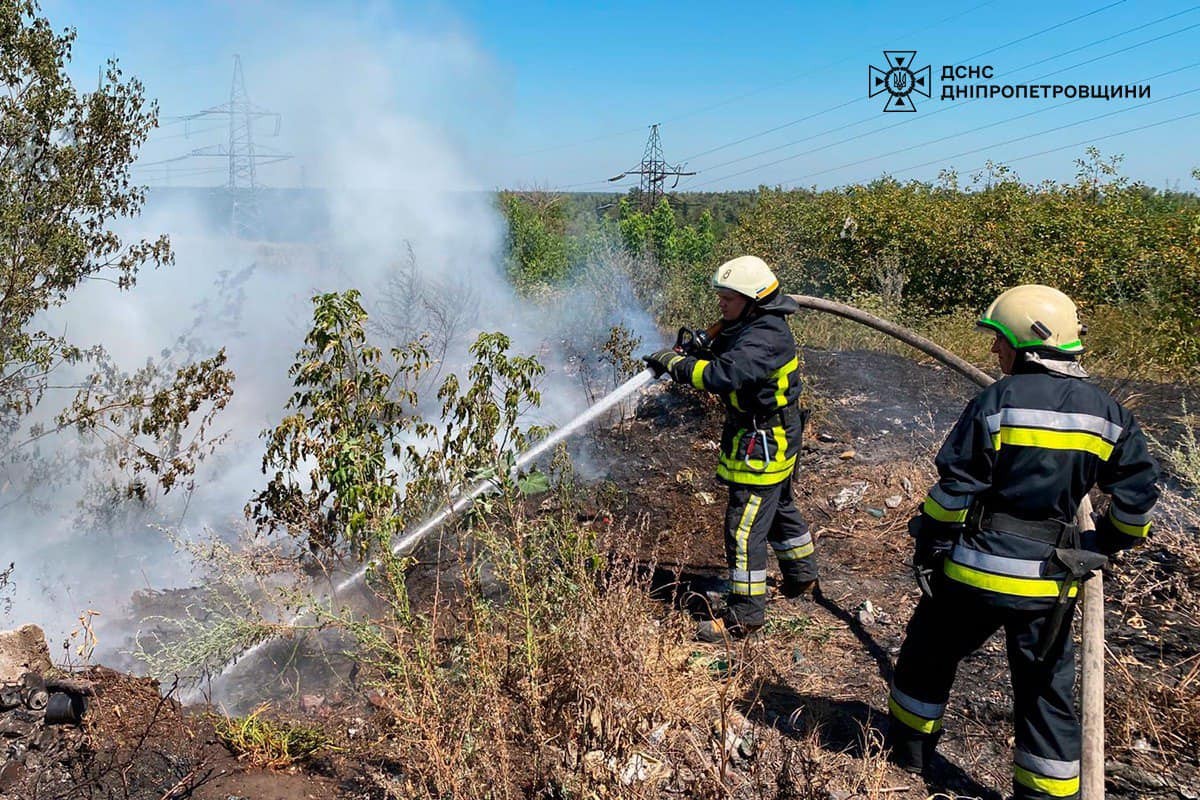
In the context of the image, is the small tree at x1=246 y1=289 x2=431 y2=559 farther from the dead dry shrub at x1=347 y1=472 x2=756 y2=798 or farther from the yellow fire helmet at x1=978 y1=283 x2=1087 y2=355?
the yellow fire helmet at x1=978 y1=283 x2=1087 y2=355

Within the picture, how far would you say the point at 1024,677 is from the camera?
2539 millimetres

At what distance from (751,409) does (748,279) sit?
2.03ft

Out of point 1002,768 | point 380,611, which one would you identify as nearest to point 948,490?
point 1002,768

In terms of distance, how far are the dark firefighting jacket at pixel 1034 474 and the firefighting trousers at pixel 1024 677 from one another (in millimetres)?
102

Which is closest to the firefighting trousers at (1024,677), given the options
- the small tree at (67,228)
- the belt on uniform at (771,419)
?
the belt on uniform at (771,419)

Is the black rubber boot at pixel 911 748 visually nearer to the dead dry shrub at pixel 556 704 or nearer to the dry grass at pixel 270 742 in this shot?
the dead dry shrub at pixel 556 704

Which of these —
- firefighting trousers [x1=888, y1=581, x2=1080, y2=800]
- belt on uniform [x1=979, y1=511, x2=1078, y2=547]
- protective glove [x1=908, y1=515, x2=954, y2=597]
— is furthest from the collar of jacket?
firefighting trousers [x1=888, y1=581, x2=1080, y2=800]

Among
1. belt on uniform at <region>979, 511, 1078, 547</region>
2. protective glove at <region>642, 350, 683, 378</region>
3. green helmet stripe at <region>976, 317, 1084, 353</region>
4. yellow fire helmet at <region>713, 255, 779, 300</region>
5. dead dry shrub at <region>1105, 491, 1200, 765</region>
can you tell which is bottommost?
dead dry shrub at <region>1105, 491, 1200, 765</region>

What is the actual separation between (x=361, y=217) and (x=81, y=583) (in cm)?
711

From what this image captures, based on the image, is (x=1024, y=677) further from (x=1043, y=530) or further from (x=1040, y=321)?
(x=1040, y=321)

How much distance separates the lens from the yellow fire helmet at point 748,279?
3701 mm

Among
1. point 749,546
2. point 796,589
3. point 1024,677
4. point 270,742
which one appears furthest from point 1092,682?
point 270,742

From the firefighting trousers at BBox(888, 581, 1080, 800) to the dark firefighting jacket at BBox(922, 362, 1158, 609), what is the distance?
102 millimetres

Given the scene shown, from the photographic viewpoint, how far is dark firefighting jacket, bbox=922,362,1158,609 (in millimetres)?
2393
